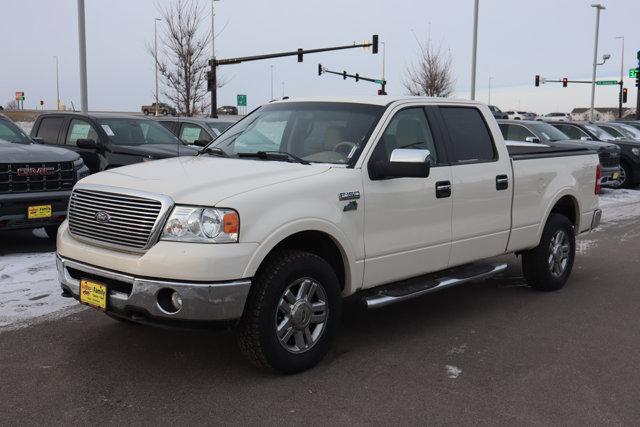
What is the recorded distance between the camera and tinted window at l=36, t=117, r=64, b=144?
11461 mm

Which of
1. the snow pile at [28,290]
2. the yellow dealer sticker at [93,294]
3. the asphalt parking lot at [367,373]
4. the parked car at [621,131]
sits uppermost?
the parked car at [621,131]

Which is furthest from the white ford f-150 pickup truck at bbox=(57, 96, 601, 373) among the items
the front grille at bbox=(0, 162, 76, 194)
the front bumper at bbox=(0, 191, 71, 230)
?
the front grille at bbox=(0, 162, 76, 194)

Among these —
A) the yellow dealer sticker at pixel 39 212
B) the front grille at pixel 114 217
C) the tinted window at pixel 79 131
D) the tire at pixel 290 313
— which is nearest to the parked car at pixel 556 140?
the tinted window at pixel 79 131

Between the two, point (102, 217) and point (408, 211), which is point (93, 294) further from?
point (408, 211)

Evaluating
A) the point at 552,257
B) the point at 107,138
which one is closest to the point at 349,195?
the point at 552,257

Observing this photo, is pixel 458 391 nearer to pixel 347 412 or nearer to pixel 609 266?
pixel 347 412

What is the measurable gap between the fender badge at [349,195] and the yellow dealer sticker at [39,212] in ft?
15.7

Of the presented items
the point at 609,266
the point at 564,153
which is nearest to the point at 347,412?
the point at 564,153

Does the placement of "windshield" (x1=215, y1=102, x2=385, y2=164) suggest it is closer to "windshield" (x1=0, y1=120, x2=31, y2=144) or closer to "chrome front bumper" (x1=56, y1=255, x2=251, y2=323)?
"chrome front bumper" (x1=56, y1=255, x2=251, y2=323)

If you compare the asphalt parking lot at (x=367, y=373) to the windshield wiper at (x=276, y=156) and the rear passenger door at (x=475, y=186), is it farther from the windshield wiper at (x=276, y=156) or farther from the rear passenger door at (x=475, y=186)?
the windshield wiper at (x=276, y=156)

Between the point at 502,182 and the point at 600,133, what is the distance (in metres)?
14.9

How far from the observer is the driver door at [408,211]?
490 centimetres

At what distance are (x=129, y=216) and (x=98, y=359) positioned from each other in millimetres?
1181

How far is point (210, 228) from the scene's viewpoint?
4.04 meters
